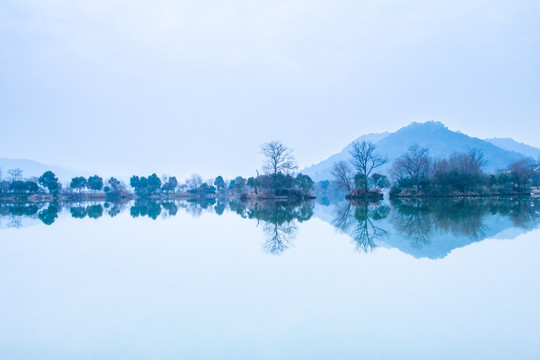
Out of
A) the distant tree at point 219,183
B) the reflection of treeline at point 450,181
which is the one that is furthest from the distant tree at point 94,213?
the distant tree at point 219,183

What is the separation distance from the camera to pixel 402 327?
4434mm

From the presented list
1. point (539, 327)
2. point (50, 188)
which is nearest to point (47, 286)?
point (539, 327)

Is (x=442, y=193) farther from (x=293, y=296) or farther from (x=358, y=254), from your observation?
(x=293, y=296)

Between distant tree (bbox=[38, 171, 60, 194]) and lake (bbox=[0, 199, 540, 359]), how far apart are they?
70.5 metres

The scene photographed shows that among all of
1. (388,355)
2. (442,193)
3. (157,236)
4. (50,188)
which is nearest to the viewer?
(388,355)

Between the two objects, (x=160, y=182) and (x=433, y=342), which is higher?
(x=160, y=182)

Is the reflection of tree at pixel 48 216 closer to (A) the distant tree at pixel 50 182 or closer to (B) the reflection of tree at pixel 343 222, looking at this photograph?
(B) the reflection of tree at pixel 343 222

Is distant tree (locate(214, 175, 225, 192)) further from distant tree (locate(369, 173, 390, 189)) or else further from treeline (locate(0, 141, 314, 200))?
distant tree (locate(369, 173, 390, 189))

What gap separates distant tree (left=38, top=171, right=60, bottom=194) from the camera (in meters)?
70.9

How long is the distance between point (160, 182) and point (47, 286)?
84236 mm

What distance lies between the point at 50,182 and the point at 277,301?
78.4 metres

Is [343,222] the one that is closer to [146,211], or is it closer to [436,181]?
[146,211]

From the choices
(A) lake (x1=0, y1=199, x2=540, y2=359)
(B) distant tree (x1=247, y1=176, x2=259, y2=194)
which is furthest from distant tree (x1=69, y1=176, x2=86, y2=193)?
(A) lake (x1=0, y1=199, x2=540, y2=359)

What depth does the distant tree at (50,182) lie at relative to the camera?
233 feet
